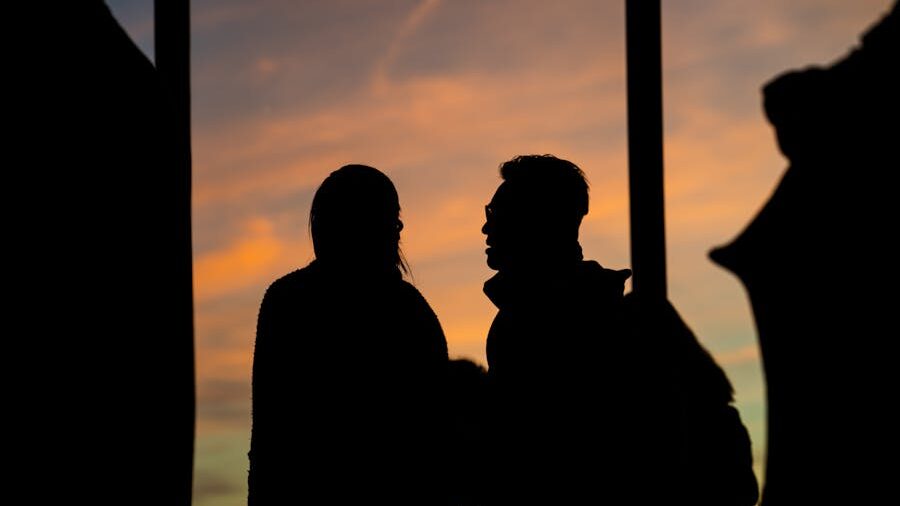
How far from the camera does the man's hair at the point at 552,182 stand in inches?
134

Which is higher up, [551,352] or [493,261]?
[493,261]

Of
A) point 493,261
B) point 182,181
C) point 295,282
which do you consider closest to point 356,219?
point 295,282

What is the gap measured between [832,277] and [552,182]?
→ 1.21 m

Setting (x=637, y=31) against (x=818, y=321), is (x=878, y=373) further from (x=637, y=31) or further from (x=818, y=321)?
(x=637, y=31)

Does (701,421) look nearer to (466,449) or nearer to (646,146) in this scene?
(646,146)

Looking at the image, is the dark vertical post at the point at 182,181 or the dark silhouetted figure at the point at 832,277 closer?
the dark silhouetted figure at the point at 832,277

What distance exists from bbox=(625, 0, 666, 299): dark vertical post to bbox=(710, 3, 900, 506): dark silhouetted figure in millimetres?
589

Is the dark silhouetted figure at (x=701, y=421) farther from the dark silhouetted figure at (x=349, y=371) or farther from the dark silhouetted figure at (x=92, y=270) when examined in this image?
the dark silhouetted figure at (x=92, y=270)

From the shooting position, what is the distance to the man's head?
3.39 metres

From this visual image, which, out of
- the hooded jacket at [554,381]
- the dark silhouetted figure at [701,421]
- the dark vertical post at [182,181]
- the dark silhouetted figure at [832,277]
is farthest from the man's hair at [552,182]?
the dark silhouetted figure at [832,277]

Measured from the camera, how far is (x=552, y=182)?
3408 mm

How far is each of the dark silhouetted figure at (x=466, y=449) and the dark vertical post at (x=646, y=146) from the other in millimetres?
648

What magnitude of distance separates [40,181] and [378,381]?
0.96 meters

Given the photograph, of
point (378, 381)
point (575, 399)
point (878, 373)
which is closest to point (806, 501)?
point (878, 373)
